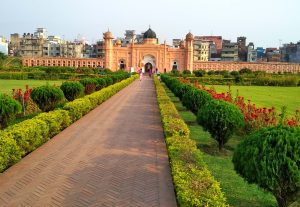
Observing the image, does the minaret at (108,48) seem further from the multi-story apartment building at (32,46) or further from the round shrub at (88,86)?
the round shrub at (88,86)

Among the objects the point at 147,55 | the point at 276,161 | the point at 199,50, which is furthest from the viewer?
the point at 199,50

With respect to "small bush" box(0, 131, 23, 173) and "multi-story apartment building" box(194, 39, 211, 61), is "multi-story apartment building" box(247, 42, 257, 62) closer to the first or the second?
"multi-story apartment building" box(194, 39, 211, 61)

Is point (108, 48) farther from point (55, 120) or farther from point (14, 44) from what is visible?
point (55, 120)

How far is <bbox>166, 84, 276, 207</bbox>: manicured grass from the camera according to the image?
4961 mm

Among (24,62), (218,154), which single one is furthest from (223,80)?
(24,62)

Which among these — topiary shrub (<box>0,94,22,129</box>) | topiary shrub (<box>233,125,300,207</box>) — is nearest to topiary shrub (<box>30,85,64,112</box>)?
topiary shrub (<box>0,94,22,129</box>)

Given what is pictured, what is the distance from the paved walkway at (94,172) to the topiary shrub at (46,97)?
2.70 m

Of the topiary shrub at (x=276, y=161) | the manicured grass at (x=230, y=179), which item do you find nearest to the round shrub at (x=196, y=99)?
the manicured grass at (x=230, y=179)

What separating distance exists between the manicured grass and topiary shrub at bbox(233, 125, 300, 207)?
0.52 meters

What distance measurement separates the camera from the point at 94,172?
5.73m

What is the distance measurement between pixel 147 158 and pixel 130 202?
208cm

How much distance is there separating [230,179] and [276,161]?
1.94 m

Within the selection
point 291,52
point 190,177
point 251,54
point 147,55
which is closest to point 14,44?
point 147,55

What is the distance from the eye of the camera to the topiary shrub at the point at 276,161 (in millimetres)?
3900
